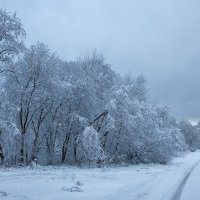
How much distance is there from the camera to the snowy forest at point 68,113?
2867 centimetres

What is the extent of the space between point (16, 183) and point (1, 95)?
1192 centimetres

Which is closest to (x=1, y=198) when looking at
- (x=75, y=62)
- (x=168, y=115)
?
(x=75, y=62)

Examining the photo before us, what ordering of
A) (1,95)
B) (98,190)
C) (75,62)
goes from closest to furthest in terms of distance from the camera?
(98,190), (1,95), (75,62)

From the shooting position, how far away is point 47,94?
→ 31.0 m

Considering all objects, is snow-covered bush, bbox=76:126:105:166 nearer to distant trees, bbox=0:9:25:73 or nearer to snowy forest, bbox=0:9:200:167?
snowy forest, bbox=0:9:200:167

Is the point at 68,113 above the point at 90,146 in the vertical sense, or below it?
above

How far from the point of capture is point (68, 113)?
114 feet

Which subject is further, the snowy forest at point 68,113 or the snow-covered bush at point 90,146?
the snow-covered bush at point 90,146

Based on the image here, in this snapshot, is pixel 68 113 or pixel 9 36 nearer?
pixel 9 36

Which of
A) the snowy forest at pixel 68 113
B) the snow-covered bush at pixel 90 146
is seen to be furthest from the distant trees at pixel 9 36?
the snow-covered bush at pixel 90 146

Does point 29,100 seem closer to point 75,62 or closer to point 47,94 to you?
point 47,94

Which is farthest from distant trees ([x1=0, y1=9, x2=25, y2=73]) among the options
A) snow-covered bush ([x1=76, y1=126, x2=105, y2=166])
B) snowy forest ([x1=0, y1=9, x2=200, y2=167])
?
snow-covered bush ([x1=76, y1=126, x2=105, y2=166])

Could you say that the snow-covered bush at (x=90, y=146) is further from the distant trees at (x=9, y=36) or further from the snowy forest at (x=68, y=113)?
the distant trees at (x=9, y=36)

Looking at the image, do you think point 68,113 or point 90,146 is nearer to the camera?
point 90,146
